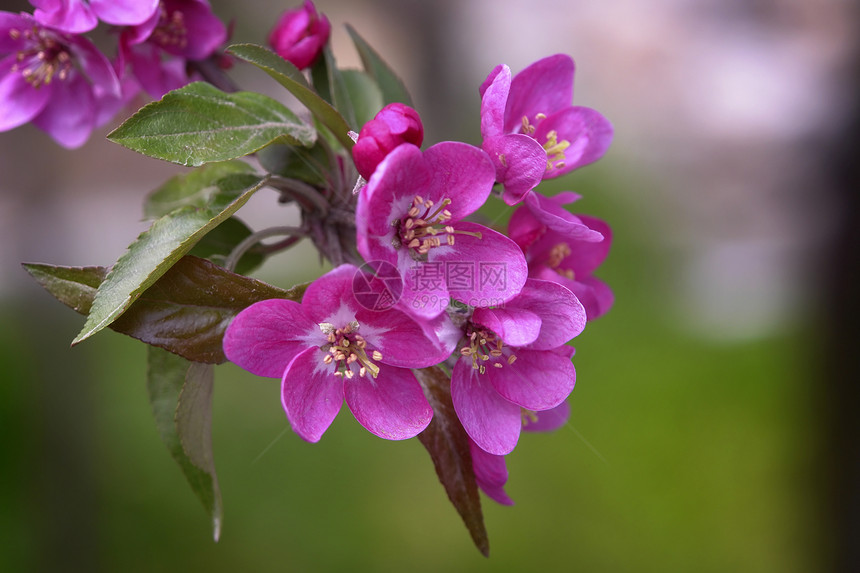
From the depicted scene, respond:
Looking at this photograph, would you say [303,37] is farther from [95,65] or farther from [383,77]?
[95,65]

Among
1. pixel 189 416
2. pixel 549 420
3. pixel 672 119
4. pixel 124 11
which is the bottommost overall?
pixel 672 119

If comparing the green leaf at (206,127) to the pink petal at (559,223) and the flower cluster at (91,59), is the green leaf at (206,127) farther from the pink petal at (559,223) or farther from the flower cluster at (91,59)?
the pink petal at (559,223)

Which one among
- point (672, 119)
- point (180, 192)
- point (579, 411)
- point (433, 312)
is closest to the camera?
point (433, 312)

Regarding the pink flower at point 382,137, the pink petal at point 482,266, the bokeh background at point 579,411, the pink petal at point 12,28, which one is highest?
the pink petal at point 12,28

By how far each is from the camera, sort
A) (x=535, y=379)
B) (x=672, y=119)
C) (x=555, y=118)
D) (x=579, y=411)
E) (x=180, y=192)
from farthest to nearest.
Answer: (x=672, y=119), (x=579, y=411), (x=180, y=192), (x=555, y=118), (x=535, y=379)

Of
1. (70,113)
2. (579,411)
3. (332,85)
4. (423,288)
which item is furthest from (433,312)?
(579,411)

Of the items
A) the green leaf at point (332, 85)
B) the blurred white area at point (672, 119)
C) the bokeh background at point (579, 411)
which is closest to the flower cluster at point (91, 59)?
the green leaf at point (332, 85)

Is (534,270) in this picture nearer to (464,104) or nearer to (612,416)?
(612,416)
